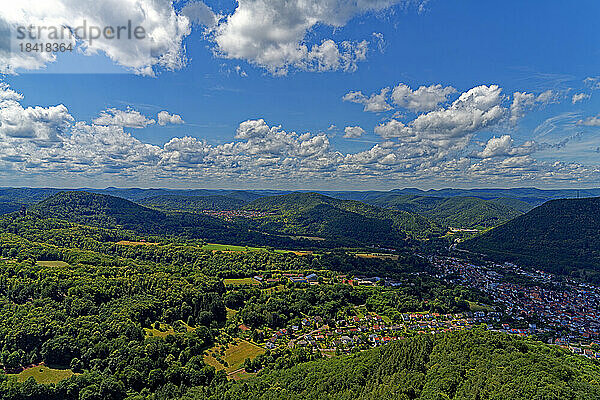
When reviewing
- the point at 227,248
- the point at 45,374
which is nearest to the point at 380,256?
the point at 227,248

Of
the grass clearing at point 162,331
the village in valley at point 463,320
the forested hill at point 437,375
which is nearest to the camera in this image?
the forested hill at point 437,375

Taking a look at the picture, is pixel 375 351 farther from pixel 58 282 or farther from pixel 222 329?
pixel 58 282

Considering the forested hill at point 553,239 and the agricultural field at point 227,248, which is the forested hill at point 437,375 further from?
the agricultural field at point 227,248

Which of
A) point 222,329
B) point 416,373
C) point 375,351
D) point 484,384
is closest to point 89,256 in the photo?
point 222,329

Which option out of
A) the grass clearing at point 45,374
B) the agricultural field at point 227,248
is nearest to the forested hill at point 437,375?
the grass clearing at point 45,374

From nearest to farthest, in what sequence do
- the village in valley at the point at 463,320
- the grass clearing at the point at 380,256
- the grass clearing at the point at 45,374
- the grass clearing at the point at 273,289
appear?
the grass clearing at the point at 45,374
the village in valley at the point at 463,320
the grass clearing at the point at 273,289
the grass clearing at the point at 380,256

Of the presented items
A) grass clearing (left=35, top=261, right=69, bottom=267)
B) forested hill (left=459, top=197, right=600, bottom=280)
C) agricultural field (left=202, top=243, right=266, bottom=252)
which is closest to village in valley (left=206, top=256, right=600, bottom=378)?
forested hill (left=459, top=197, right=600, bottom=280)
